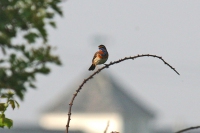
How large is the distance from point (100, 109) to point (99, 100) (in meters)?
1.14

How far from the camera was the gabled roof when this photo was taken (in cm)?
9588

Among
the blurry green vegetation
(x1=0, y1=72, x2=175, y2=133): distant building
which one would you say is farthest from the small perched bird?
(x1=0, y1=72, x2=175, y2=133): distant building

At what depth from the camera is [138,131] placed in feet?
298

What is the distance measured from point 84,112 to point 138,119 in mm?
6749

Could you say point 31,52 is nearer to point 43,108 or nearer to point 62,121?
point 62,121

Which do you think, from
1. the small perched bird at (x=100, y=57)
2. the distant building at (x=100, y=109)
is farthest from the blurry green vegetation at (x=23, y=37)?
the distant building at (x=100, y=109)

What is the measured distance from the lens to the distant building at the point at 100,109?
95125 mm

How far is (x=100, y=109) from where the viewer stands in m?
97.4

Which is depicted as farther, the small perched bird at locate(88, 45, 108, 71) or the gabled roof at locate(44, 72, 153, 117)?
the gabled roof at locate(44, 72, 153, 117)

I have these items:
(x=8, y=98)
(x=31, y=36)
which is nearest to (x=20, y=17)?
(x=31, y=36)

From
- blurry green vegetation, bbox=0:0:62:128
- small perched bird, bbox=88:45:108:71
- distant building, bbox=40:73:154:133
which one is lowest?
small perched bird, bbox=88:45:108:71

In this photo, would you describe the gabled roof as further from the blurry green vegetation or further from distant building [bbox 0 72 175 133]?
the blurry green vegetation

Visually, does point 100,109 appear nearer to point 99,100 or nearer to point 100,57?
point 99,100

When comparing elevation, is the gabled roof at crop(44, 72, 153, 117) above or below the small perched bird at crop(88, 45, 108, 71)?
above
